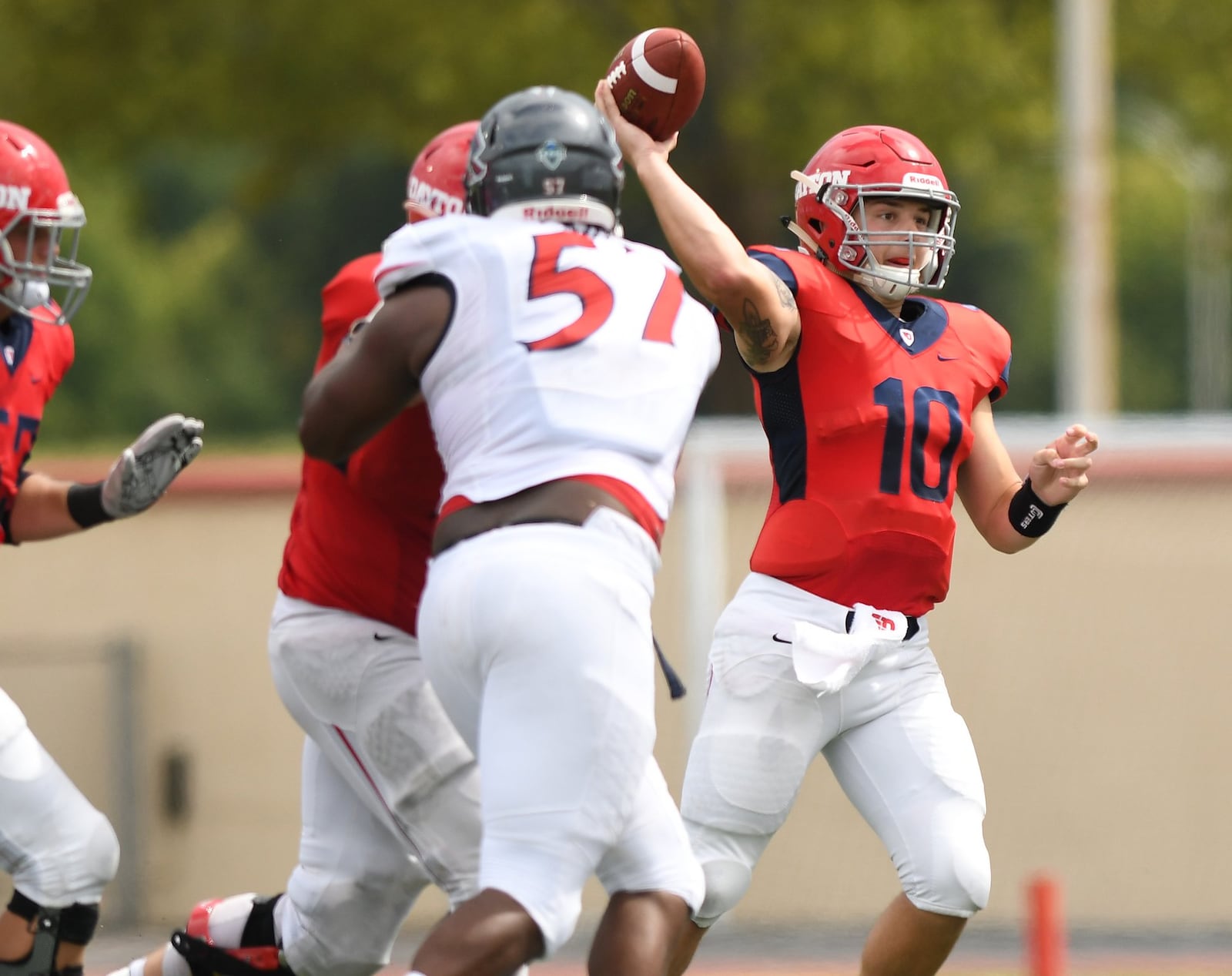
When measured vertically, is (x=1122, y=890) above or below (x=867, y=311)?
below

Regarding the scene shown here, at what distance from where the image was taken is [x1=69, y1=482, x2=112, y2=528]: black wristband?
16.4 feet

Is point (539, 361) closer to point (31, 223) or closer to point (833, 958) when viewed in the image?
point (31, 223)

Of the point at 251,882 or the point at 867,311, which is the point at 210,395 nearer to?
the point at 251,882

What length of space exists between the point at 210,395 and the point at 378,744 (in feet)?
99.3

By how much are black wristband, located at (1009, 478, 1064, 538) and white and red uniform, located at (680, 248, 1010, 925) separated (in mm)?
195

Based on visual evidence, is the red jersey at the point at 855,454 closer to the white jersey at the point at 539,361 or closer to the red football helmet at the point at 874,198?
the red football helmet at the point at 874,198

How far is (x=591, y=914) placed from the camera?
27.6ft

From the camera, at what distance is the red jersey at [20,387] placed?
486 cm

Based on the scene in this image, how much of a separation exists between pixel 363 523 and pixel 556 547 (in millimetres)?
1028

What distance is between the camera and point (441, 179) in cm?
445

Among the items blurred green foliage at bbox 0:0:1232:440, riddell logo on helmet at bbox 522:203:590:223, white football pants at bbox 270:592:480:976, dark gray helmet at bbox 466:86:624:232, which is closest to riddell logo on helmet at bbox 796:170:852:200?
dark gray helmet at bbox 466:86:624:232

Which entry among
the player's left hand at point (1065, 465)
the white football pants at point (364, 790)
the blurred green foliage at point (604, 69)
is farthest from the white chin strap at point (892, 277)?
the blurred green foliage at point (604, 69)

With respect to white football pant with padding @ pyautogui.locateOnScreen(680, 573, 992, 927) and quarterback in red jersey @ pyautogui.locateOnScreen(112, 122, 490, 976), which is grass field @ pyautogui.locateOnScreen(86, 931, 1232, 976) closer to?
quarterback in red jersey @ pyautogui.locateOnScreen(112, 122, 490, 976)

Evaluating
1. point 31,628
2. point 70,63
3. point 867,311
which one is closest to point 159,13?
point 70,63
